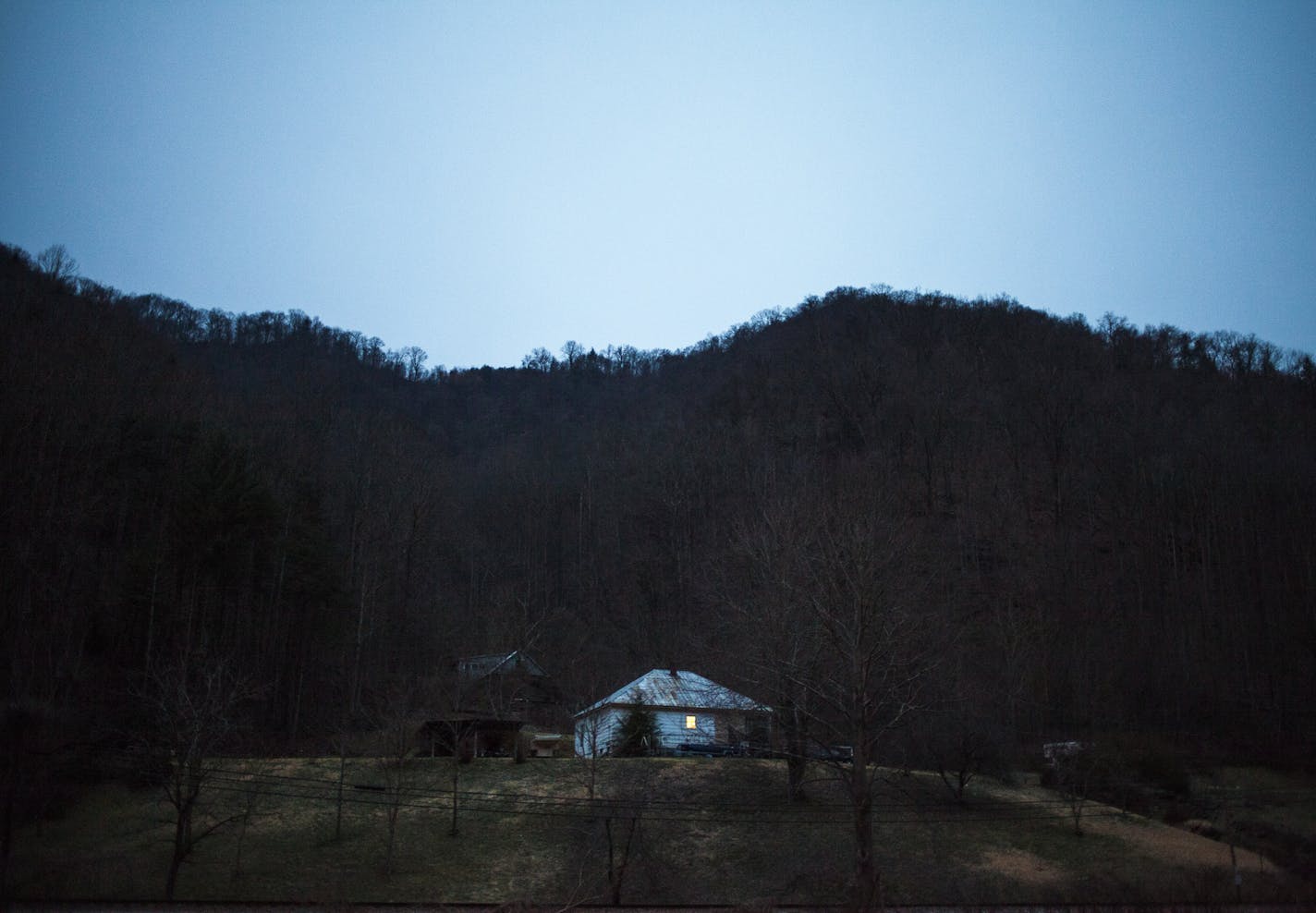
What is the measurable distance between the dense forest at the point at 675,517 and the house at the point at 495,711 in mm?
2238

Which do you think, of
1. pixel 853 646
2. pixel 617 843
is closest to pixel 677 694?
pixel 617 843

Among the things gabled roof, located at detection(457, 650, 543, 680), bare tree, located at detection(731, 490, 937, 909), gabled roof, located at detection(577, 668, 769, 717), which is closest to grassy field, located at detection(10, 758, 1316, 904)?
bare tree, located at detection(731, 490, 937, 909)

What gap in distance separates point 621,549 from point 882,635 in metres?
44.2

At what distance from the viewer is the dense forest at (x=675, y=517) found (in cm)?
3897

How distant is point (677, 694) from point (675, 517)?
2795 cm

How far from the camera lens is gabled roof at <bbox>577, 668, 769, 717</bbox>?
42.7 metres

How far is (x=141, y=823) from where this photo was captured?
30.8 m

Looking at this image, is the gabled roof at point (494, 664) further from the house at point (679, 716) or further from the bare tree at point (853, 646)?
the bare tree at point (853, 646)

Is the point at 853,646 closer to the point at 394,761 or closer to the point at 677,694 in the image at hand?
the point at 394,761

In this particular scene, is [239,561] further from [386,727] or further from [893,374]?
[893,374]

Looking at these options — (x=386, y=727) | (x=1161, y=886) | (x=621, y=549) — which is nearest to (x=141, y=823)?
(x=386, y=727)

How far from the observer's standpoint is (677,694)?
1753 inches

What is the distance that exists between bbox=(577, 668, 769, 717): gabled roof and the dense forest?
1.19 m

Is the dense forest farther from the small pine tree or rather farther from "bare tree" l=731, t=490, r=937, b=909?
the small pine tree
